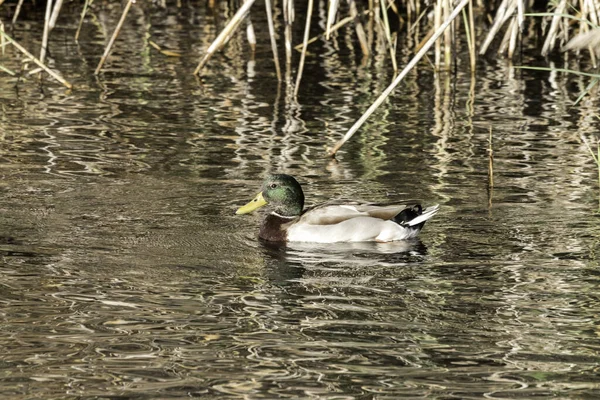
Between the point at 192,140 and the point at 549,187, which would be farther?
the point at 192,140

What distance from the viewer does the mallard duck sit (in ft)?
28.6

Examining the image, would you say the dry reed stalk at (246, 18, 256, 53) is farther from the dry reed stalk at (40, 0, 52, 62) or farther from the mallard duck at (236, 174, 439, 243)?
the mallard duck at (236, 174, 439, 243)

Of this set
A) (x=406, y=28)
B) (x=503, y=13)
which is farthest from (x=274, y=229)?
(x=406, y=28)

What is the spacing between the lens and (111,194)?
31.6 feet

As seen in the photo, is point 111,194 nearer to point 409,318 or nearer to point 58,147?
point 58,147

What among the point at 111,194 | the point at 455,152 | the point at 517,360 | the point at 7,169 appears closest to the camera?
the point at 517,360

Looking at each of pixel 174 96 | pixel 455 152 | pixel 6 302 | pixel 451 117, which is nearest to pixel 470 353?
pixel 6 302

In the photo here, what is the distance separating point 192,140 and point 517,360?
6198 millimetres

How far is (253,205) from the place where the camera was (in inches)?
360

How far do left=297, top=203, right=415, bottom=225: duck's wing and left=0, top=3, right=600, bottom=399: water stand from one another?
0.22 m

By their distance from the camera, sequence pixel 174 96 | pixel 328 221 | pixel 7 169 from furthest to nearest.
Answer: pixel 174 96 → pixel 7 169 → pixel 328 221

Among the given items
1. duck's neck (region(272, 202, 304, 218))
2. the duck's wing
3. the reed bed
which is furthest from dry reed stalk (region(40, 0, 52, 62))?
the duck's wing

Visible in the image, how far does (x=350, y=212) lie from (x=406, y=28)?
10.6m

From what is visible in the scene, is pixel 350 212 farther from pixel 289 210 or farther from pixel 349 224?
pixel 289 210
